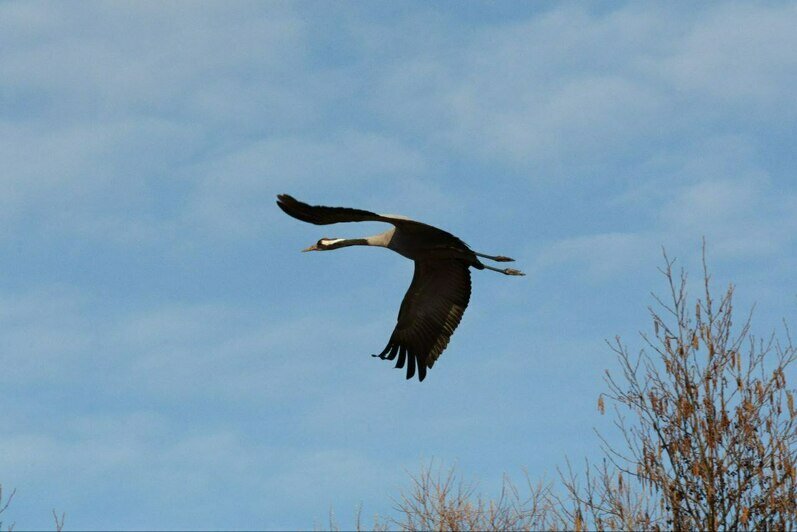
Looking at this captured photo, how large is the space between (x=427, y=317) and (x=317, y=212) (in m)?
3.78

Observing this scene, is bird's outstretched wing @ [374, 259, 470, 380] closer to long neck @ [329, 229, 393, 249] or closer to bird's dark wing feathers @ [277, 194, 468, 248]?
long neck @ [329, 229, 393, 249]

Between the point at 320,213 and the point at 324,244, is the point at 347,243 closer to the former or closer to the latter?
the point at 324,244

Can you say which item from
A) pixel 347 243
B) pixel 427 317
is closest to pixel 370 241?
pixel 347 243

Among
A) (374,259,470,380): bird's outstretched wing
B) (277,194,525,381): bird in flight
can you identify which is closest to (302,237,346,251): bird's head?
(277,194,525,381): bird in flight

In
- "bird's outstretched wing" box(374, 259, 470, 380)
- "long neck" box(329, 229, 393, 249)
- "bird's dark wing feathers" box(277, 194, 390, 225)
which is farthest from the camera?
"bird's outstretched wing" box(374, 259, 470, 380)

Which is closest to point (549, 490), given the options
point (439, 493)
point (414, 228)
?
point (439, 493)

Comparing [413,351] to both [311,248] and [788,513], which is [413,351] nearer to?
[311,248]

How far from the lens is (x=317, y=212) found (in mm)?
10633

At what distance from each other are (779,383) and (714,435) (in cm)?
79

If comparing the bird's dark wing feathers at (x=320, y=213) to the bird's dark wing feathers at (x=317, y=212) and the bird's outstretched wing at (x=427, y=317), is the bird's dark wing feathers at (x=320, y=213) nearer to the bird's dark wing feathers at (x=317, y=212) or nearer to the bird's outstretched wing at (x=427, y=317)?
the bird's dark wing feathers at (x=317, y=212)

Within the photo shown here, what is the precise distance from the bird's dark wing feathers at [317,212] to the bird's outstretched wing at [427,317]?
2830mm

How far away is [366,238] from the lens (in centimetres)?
1273

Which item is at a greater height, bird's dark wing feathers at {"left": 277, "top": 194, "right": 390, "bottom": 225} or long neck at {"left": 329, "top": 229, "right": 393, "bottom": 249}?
long neck at {"left": 329, "top": 229, "right": 393, "bottom": 249}

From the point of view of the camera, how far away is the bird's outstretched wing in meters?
13.7
